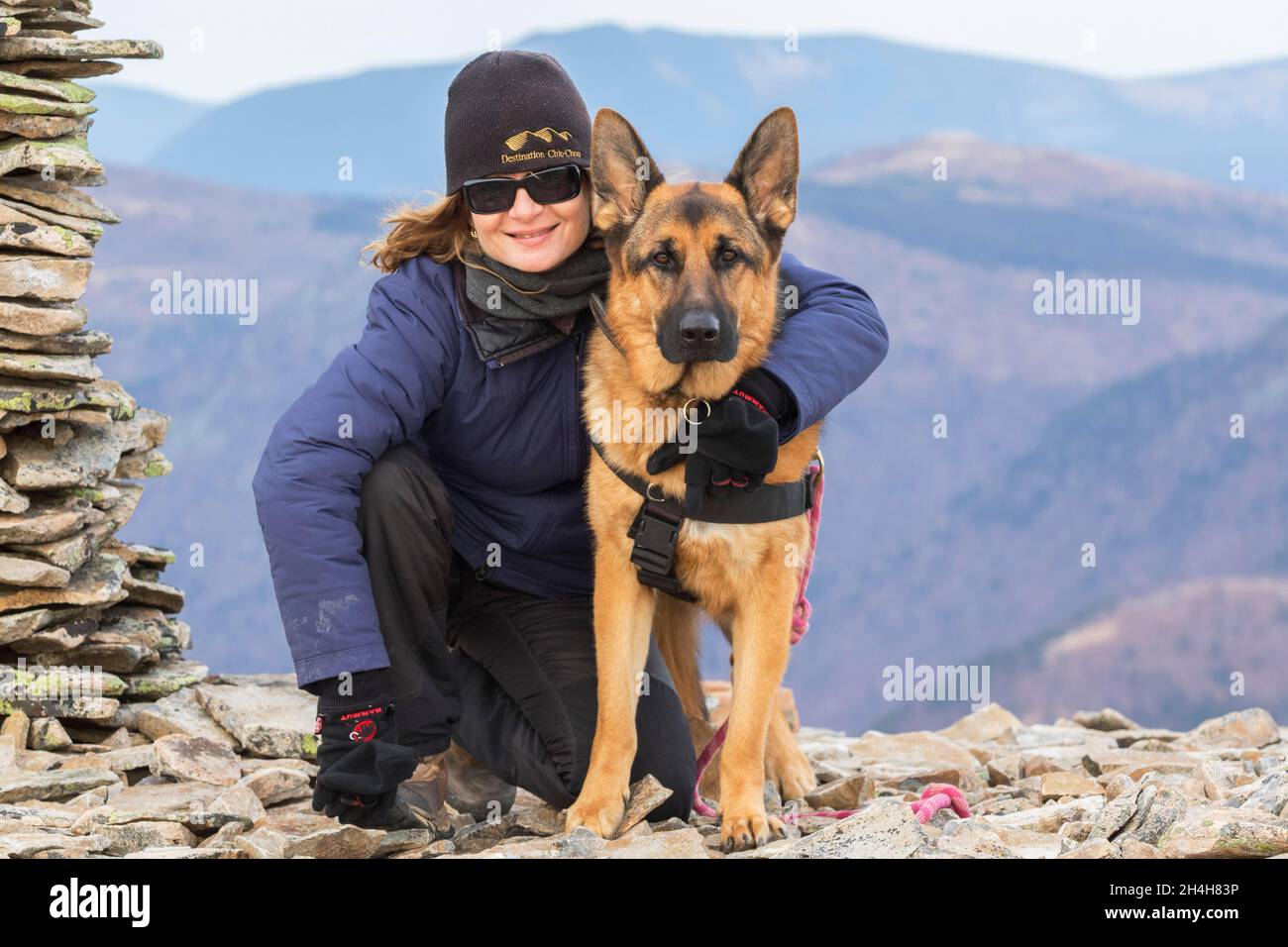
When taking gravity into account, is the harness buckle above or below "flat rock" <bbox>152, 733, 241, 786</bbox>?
above

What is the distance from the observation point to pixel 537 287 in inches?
154

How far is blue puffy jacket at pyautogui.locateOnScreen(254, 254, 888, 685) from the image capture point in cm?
350

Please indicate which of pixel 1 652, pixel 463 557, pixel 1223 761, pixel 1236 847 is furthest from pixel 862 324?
pixel 1 652

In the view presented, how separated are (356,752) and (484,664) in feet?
3.08

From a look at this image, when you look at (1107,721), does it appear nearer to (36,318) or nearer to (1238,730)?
(1238,730)

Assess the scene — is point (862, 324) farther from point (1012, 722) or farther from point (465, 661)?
point (1012, 722)

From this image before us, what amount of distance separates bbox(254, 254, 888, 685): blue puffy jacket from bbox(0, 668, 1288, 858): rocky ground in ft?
2.07

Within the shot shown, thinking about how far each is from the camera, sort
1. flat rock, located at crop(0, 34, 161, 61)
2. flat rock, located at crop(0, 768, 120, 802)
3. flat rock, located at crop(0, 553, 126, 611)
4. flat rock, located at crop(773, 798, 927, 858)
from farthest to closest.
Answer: flat rock, located at crop(0, 34, 161, 61) < flat rock, located at crop(0, 553, 126, 611) < flat rock, located at crop(0, 768, 120, 802) < flat rock, located at crop(773, 798, 927, 858)

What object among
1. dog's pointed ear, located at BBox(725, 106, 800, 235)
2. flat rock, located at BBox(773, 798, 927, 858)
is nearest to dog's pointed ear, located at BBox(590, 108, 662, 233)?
dog's pointed ear, located at BBox(725, 106, 800, 235)

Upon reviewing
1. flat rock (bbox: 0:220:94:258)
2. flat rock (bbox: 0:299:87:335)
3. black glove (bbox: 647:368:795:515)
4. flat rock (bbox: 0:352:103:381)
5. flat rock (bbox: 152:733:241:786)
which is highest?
flat rock (bbox: 0:220:94:258)

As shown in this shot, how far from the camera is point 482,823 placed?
3.96 metres

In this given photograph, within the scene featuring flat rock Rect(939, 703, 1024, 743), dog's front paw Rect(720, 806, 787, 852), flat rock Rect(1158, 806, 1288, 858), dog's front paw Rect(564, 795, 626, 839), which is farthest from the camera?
flat rock Rect(939, 703, 1024, 743)

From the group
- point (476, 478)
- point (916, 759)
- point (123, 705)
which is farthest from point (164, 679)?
point (916, 759)

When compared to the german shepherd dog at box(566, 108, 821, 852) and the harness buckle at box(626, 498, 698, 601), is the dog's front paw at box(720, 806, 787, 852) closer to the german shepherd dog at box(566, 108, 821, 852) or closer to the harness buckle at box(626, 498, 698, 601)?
the german shepherd dog at box(566, 108, 821, 852)
